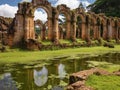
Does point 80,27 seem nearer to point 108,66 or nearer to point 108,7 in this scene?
point 108,7

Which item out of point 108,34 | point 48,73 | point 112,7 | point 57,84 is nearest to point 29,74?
point 48,73

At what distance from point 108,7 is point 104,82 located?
56379 mm

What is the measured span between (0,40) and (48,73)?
15.3 m

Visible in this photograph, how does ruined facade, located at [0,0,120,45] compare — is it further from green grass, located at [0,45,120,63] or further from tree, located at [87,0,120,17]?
tree, located at [87,0,120,17]

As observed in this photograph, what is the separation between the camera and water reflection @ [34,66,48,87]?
11.9 metres

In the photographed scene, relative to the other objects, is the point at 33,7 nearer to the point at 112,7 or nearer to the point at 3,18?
the point at 3,18

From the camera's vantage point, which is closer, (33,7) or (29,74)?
(29,74)

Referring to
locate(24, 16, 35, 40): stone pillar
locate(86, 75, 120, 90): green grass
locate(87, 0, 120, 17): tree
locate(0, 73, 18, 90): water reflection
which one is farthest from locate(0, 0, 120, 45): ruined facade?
locate(86, 75, 120, 90): green grass

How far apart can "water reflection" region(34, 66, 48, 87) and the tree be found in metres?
46.4

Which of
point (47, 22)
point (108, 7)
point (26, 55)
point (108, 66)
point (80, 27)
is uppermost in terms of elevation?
point (108, 7)

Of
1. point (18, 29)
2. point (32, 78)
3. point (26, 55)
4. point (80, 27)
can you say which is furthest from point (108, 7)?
point (32, 78)

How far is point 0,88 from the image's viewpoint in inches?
415

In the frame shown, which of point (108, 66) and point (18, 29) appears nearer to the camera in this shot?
point (108, 66)

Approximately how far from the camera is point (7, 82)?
11.8 meters
